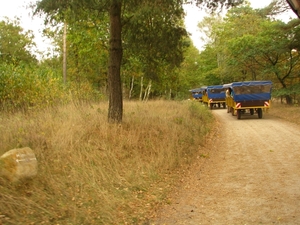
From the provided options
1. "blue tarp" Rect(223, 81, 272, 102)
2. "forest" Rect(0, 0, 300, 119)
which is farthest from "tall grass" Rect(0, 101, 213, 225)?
"blue tarp" Rect(223, 81, 272, 102)

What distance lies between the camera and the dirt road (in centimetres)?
536

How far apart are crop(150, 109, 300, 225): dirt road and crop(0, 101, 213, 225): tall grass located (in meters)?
0.49

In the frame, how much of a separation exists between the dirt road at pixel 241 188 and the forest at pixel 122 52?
11.7ft

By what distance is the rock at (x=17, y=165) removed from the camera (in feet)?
16.5

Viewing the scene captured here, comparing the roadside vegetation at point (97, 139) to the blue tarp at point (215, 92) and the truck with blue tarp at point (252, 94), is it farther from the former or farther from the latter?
the blue tarp at point (215, 92)

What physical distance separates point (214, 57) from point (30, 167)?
48.9 metres

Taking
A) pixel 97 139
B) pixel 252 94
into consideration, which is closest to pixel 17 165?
pixel 97 139

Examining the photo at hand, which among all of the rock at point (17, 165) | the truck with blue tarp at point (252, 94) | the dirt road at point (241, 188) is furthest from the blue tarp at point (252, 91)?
the rock at point (17, 165)

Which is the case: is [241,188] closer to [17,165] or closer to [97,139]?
[97,139]

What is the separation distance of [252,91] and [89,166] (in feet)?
54.0

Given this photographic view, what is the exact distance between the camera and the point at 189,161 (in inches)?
372

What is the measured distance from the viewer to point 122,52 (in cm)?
1016

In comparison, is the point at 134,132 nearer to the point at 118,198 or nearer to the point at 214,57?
the point at 118,198

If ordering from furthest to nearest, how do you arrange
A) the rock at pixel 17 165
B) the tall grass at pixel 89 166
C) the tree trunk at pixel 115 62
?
the tree trunk at pixel 115 62
the rock at pixel 17 165
the tall grass at pixel 89 166
